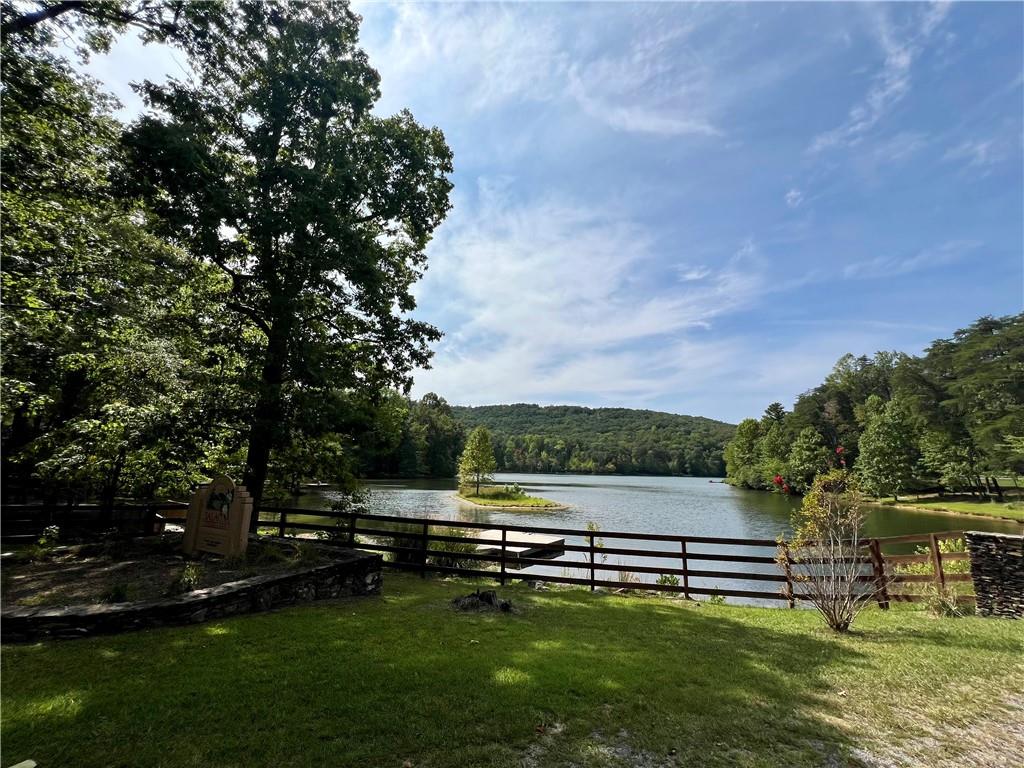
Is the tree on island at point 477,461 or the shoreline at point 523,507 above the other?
the tree on island at point 477,461

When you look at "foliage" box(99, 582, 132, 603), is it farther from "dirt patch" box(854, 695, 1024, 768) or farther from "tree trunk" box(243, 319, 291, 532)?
"dirt patch" box(854, 695, 1024, 768)

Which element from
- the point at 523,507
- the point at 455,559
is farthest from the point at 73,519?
the point at 523,507

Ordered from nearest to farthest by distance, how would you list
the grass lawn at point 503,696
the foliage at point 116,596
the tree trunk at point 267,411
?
the grass lawn at point 503,696 → the foliage at point 116,596 → the tree trunk at point 267,411

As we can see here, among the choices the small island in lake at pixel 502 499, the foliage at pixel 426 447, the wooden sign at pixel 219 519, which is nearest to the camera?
the wooden sign at pixel 219 519

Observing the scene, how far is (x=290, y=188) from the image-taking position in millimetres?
9000

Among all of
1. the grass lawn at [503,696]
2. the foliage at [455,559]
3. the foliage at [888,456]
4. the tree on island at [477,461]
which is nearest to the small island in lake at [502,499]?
the tree on island at [477,461]

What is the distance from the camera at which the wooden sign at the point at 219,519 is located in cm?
786

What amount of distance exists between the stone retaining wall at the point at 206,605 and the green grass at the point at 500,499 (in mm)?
32648

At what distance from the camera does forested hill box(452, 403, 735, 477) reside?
4705 inches

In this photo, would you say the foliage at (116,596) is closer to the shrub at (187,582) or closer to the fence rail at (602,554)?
the shrub at (187,582)

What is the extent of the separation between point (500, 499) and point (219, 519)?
37.5m

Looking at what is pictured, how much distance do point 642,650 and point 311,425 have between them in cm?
739

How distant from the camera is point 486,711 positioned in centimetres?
362

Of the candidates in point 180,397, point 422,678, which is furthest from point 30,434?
point 422,678
